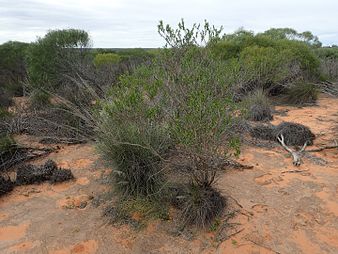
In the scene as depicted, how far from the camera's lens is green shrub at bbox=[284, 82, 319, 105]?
10656mm

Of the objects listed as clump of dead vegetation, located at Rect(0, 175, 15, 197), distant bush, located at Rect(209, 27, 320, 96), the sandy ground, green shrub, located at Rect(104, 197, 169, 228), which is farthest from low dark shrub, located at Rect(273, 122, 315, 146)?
clump of dead vegetation, located at Rect(0, 175, 15, 197)

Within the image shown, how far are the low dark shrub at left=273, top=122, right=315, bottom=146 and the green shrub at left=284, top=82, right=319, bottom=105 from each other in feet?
14.6

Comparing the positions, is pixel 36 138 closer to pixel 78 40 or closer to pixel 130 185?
pixel 130 185

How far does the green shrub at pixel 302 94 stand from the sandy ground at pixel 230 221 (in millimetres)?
5848

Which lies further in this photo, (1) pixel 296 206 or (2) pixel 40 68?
(2) pixel 40 68

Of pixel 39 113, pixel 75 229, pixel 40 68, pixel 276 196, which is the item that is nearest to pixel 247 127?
pixel 276 196

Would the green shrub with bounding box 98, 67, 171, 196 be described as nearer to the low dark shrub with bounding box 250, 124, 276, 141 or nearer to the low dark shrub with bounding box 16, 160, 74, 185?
the low dark shrub with bounding box 16, 160, 74, 185

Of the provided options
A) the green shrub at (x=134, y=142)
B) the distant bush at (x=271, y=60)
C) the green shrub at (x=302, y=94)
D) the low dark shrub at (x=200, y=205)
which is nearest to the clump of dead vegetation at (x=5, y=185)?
the green shrub at (x=134, y=142)

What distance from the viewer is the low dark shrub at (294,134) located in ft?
20.4

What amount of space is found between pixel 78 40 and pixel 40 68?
6.61 ft

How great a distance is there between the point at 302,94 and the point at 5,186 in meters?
9.63

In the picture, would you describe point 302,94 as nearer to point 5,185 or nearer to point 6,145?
point 6,145

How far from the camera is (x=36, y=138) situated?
22.8 feet

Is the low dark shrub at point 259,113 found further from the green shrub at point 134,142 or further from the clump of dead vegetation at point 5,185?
the clump of dead vegetation at point 5,185
